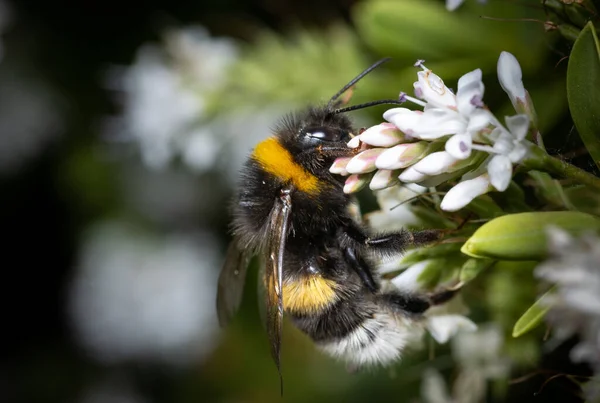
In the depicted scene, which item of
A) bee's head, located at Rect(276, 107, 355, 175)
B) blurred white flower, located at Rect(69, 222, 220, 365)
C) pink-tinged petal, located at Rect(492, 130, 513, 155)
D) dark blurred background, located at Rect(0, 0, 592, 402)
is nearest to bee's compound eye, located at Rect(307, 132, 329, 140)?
bee's head, located at Rect(276, 107, 355, 175)

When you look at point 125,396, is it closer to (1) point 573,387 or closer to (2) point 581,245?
(1) point 573,387

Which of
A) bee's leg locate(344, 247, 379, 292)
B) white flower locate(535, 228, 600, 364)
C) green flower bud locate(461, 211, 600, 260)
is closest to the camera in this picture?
white flower locate(535, 228, 600, 364)

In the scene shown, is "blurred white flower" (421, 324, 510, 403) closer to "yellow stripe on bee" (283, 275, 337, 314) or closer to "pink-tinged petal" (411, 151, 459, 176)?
"yellow stripe on bee" (283, 275, 337, 314)

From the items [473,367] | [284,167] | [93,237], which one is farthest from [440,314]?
[93,237]

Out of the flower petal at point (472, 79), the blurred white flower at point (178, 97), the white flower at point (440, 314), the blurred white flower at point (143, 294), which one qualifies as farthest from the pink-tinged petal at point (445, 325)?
the blurred white flower at point (143, 294)

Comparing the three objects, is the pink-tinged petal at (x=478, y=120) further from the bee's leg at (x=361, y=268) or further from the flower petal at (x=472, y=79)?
the bee's leg at (x=361, y=268)

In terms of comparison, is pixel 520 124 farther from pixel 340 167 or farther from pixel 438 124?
pixel 340 167

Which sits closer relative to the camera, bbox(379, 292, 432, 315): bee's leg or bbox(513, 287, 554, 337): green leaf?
bbox(513, 287, 554, 337): green leaf
